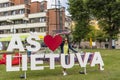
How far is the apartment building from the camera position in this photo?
3361 inches

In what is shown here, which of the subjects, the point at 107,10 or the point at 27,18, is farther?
the point at 27,18

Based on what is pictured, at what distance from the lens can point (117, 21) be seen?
1807 inches

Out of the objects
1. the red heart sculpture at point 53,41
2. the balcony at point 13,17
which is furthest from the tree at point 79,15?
the red heart sculpture at point 53,41

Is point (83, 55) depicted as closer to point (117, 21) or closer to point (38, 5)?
point (117, 21)

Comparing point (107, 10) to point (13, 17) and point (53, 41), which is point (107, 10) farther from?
point (13, 17)

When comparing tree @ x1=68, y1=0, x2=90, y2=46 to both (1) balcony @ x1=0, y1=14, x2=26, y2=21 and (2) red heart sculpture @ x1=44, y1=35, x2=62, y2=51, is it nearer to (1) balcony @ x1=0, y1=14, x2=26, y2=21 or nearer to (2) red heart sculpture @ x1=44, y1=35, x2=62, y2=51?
(1) balcony @ x1=0, y1=14, x2=26, y2=21

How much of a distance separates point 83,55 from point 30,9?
77585 mm

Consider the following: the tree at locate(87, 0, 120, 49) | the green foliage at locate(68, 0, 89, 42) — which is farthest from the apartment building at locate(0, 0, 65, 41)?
the tree at locate(87, 0, 120, 49)

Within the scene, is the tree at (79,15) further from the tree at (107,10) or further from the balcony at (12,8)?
the balcony at (12,8)

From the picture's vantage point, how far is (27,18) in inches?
3386

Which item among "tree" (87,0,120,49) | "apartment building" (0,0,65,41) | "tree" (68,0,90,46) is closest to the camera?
"tree" (87,0,120,49)

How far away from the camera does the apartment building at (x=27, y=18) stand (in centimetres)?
8538

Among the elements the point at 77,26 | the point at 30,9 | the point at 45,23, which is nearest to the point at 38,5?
the point at 30,9

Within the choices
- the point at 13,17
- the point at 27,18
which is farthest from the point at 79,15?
the point at 13,17
